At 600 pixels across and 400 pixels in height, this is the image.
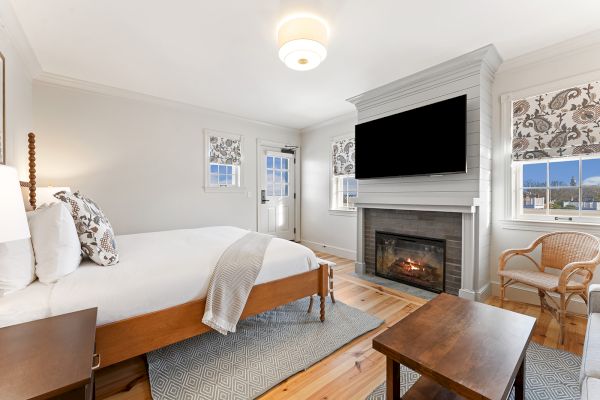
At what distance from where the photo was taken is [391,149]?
3324 millimetres

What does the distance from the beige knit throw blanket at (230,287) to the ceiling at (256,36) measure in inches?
75.4

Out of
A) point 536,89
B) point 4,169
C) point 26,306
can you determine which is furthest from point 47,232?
point 536,89

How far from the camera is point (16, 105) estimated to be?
249 centimetres

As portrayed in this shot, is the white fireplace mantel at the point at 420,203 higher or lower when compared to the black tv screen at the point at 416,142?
lower

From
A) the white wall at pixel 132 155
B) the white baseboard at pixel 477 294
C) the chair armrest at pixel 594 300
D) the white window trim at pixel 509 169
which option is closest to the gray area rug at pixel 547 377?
the chair armrest at pixel 594 300

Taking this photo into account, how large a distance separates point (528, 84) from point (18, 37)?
486 centimetres

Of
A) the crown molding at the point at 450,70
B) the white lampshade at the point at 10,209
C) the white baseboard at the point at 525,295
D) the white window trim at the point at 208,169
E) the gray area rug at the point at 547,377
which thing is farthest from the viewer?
the white window trim at the point at 208,169

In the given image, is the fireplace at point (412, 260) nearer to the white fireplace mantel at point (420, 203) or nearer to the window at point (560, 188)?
the white fireplace mantel at point (420, 203)

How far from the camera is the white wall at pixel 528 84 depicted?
2.38 m

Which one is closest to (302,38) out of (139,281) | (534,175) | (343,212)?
(139,281)

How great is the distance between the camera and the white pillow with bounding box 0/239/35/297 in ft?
4.06

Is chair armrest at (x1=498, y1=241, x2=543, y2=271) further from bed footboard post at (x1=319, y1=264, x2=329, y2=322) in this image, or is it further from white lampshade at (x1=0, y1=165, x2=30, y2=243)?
white lampshade at (x1=0, y1=165, x2=30, y2=243)

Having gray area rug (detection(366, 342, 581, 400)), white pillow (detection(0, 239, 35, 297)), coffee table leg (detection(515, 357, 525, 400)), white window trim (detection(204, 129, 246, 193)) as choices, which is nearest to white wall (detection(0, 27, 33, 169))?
white pillow (detection(0, 239, 35, 297))

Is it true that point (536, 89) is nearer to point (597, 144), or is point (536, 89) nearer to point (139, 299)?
point (597, 144)
